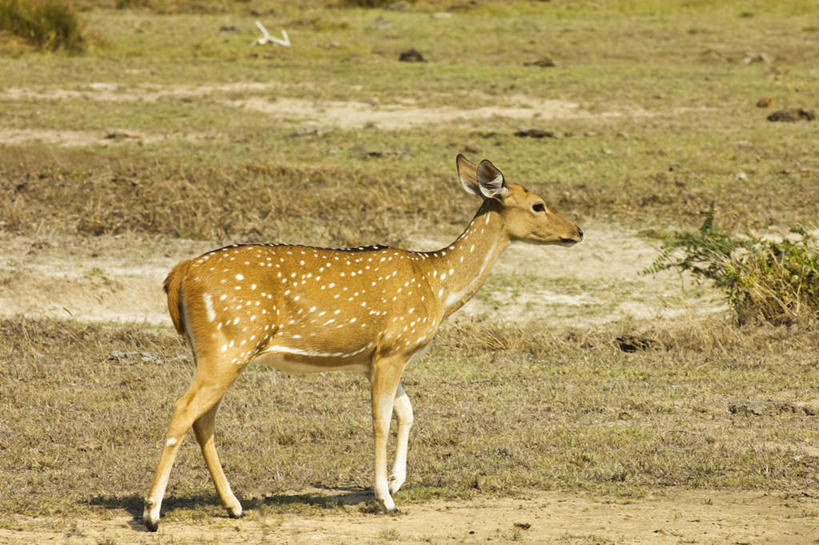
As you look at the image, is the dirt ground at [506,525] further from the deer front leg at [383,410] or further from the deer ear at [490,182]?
the deer ear at [490,182]

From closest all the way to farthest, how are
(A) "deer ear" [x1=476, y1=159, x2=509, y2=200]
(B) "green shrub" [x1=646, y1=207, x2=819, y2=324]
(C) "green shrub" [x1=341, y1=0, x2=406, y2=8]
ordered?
1. (A) "deer ear" [x1=476, y1=159, x2=509, y2=200]
2. (B) "green shrub" [x1=646, y1=207, x2=819, y2=324]
3. (C) "green shrub" [x1=341, y1=0, x2=406, y2=8]

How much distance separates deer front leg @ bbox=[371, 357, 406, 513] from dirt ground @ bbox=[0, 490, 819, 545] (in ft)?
0.44

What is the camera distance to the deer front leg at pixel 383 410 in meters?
6.90

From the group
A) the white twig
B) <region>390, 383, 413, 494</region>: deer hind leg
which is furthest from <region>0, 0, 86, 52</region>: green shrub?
<region>390, 383, 413, 494</region>: deer hind leg

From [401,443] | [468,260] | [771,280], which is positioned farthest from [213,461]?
[771,280]

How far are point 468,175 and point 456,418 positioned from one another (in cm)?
211

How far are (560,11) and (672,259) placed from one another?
2600 centimetres

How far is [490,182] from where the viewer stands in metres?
7.50

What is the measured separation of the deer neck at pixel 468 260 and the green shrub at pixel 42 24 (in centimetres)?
2184

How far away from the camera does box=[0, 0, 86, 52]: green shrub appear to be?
27.6 m

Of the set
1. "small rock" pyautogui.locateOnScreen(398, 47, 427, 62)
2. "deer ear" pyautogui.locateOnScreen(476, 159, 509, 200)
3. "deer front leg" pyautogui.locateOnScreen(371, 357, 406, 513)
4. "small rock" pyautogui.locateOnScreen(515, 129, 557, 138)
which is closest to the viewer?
"deer front leg" pyautogui.locateOnScreen(371, 357, 406, 513)

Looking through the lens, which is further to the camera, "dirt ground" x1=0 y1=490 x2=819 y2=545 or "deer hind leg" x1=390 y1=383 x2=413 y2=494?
"deer hind leg" x1=390 y1=383 x2=413 y2=494

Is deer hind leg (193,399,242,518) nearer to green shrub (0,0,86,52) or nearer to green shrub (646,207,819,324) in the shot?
green shrub (646,207,819,324)

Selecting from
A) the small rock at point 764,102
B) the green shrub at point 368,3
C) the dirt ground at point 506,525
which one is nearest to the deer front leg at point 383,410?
the dirt ground at point 506,525
